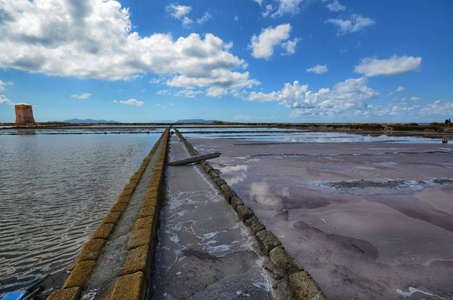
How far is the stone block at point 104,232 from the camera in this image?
3646 millimetres

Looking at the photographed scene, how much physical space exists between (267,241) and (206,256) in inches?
39.9

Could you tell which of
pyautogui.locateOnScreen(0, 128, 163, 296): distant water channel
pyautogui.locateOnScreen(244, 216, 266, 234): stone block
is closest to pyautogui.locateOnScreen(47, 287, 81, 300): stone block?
pyautogui.locateOnScreen(0, 128, 163, 296): distant water channel

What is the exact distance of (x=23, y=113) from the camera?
8875 cm

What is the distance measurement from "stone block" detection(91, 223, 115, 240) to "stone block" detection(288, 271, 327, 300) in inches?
120

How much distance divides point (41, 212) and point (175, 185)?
3551mm

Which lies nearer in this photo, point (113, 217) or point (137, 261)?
point (137, 261)

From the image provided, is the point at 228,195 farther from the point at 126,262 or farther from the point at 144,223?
the point at 126,262

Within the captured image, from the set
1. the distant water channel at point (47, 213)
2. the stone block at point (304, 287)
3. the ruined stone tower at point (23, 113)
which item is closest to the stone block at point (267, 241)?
the stone block at point (304, 287)

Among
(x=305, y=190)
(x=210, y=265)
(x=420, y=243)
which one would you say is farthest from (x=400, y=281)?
(x=305, y=190)

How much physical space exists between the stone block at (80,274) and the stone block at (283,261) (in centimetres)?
253

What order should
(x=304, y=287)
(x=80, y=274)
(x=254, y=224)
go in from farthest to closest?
(x=254, y=224) → (x=80, y=274) → (x=304, y=287)

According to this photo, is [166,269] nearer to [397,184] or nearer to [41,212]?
[41,212]

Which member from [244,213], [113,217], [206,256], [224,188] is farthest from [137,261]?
[224,188]

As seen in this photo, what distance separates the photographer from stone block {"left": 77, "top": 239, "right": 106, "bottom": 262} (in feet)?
10.1
